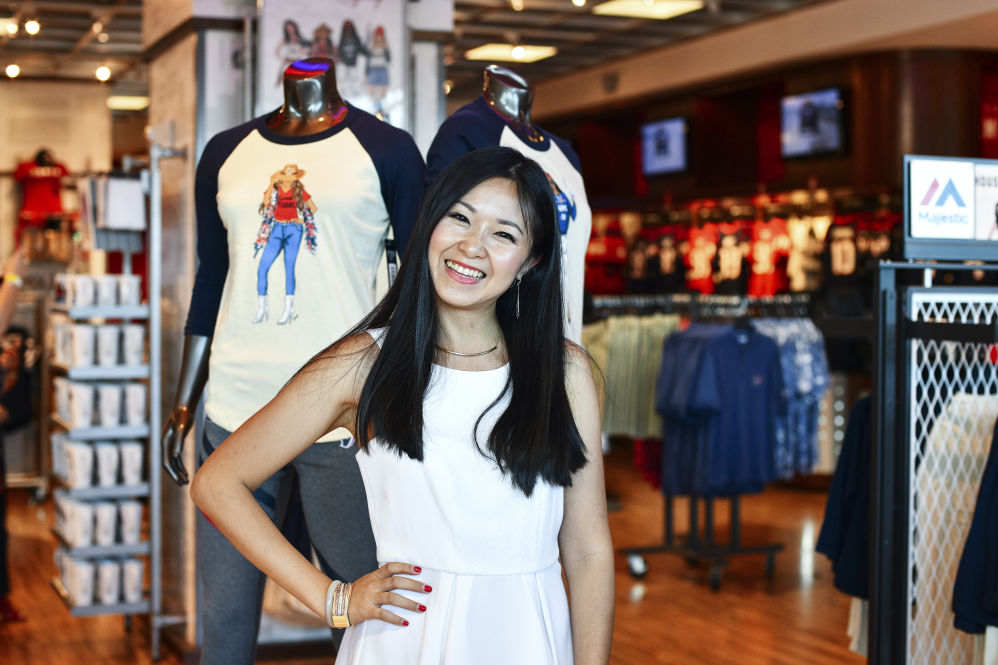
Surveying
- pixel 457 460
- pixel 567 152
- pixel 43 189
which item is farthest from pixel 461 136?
pixel 43 189

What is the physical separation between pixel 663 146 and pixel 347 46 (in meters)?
7.56

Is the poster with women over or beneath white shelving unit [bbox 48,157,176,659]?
over

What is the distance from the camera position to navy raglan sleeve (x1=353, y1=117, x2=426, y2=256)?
2387 millimetres

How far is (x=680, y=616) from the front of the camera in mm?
5277

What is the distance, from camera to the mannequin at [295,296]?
2309 mm

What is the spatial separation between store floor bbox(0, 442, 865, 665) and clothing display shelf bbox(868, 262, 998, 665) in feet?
4.89

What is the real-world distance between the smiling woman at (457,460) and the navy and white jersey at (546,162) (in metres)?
0.67

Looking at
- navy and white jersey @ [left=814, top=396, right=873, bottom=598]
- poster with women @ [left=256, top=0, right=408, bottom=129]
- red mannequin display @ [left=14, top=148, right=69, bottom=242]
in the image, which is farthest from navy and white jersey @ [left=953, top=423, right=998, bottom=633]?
red mannequin display @ [left=14, top=148, right=69, bottom=242]

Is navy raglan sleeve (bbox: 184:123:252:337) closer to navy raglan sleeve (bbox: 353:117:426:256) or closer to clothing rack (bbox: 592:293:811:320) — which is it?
navy raglan sleeve (bbox: 353:117:426:256)

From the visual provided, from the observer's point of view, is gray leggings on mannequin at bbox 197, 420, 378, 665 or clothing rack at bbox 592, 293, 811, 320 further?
clothing rack at bbox 592, 293, 811, 320

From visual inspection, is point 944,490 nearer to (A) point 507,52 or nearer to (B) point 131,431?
(B) point 131,431

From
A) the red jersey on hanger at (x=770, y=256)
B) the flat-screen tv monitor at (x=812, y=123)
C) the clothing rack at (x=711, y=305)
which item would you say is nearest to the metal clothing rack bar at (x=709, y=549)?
the clothing rack at (x=711, y=305)

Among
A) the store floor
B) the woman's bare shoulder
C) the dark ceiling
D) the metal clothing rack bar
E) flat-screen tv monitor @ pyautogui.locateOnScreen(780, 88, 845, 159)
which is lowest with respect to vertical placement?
the store floor

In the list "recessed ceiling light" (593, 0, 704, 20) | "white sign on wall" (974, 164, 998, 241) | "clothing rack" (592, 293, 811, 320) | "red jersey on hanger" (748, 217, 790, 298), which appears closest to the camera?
"white sign on wall" (974, 164, 998, 241)
